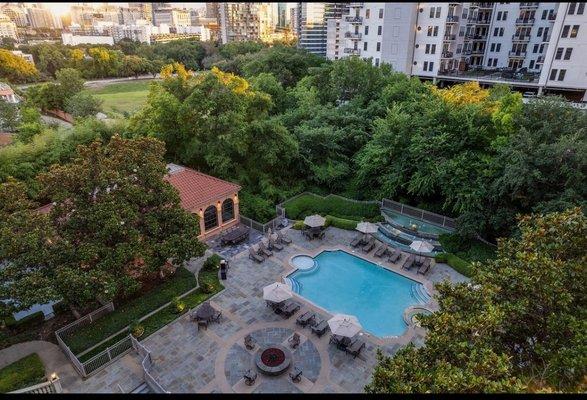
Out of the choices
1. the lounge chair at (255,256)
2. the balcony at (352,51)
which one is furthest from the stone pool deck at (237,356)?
the balcony at (352,51)

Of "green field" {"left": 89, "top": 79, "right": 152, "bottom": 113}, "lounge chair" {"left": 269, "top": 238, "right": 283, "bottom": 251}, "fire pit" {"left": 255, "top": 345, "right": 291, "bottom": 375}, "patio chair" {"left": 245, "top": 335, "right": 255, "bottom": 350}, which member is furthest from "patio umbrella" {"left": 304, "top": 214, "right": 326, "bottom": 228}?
"green field" {"left": 89, "top": 79, "right": 152, "bottom": 113}

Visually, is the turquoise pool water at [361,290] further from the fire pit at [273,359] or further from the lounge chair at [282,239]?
the fire pit at [273,359]

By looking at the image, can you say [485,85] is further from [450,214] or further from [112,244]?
[112,244]

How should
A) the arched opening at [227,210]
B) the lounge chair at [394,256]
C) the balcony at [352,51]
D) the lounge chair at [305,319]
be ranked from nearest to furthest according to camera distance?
1. the lounge chair at [305,319]
2. the lounge chair at [394,256]
3. the arched opening at [227,210]
4. the balcony at [352,51]

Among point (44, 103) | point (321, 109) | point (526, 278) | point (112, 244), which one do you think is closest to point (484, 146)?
point (321, 109)

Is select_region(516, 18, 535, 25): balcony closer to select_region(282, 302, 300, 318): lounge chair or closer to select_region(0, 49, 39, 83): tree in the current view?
select_region(282, 302, 300, 318): lounge chair

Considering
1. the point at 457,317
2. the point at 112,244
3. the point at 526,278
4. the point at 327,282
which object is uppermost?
the point at 526,278
